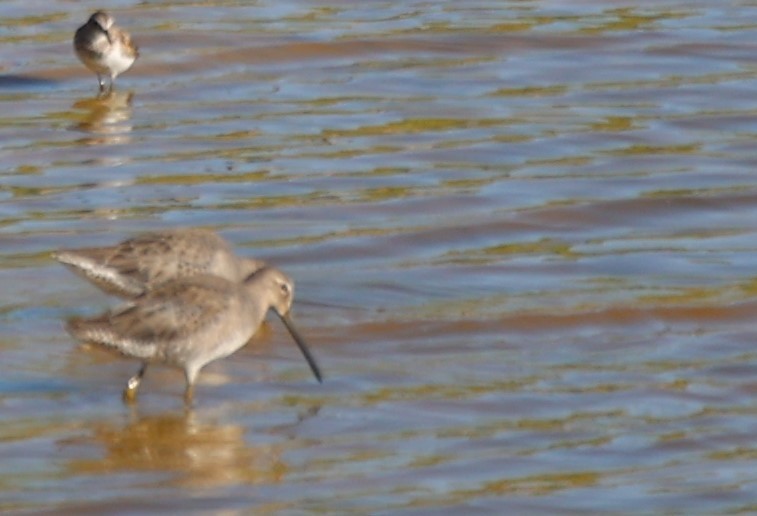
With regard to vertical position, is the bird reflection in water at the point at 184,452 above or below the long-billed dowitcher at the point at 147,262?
below

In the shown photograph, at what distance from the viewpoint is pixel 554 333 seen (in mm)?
9188

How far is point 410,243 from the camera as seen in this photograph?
10570 mm

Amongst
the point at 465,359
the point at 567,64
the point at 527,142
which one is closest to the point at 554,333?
the point at 465,359

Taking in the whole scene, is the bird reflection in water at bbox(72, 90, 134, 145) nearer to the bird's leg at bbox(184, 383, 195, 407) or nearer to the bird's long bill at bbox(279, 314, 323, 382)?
the bird's long bill at bbox(279, 314, 323, 382)

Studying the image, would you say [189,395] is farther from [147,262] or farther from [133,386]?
[147,262]

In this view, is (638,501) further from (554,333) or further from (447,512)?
(554,333)

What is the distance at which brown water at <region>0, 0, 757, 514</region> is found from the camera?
294 inches

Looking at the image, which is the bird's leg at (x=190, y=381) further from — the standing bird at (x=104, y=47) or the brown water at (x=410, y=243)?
the standing bird at (x=104, y=47)

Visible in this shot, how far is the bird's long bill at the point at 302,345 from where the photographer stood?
848 cm

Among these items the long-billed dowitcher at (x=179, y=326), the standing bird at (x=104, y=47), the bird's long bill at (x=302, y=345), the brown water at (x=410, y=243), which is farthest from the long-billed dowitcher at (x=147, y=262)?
the standing bird at (x=104, y=47)

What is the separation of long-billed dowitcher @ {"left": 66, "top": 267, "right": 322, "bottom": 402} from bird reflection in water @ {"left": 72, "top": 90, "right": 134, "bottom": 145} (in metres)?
4.22

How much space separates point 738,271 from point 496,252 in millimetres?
1168

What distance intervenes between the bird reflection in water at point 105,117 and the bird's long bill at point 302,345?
12.9 ft

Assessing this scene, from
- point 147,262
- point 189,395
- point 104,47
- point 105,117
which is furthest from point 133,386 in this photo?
point 104,47
